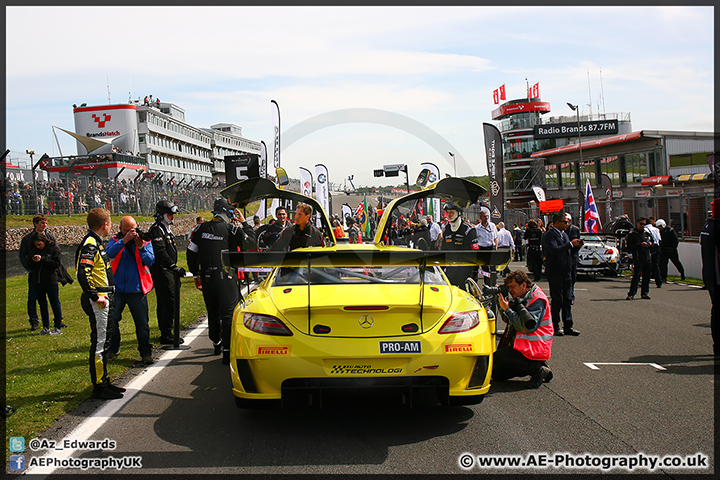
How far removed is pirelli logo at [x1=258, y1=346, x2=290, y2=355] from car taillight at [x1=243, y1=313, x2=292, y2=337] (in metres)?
0.11

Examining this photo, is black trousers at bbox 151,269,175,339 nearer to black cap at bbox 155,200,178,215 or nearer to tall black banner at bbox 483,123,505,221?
black cap at bbox 155,200,178,215

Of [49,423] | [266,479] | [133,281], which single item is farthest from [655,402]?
[133,281]

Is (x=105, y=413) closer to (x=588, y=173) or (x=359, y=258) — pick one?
(x=359, y=258)

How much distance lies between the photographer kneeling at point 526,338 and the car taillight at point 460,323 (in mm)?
1318

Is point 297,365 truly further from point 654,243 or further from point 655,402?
point 654,243

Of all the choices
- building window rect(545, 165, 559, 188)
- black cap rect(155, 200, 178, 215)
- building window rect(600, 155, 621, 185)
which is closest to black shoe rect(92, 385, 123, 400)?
black cap rect(155, 200, 178, 215)

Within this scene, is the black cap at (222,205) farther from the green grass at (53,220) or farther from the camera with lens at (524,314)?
the green grass at (53,220)

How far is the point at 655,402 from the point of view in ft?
17.3

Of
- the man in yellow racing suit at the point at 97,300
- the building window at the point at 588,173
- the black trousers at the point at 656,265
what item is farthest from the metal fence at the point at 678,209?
the building window at the point at 588,173

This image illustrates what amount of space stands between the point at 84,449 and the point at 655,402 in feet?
15.5

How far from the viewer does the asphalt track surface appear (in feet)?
13.0

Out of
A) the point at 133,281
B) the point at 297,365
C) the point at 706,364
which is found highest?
the point at 133,281

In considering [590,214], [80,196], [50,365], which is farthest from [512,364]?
[80,196]

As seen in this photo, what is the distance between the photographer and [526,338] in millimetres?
6020
